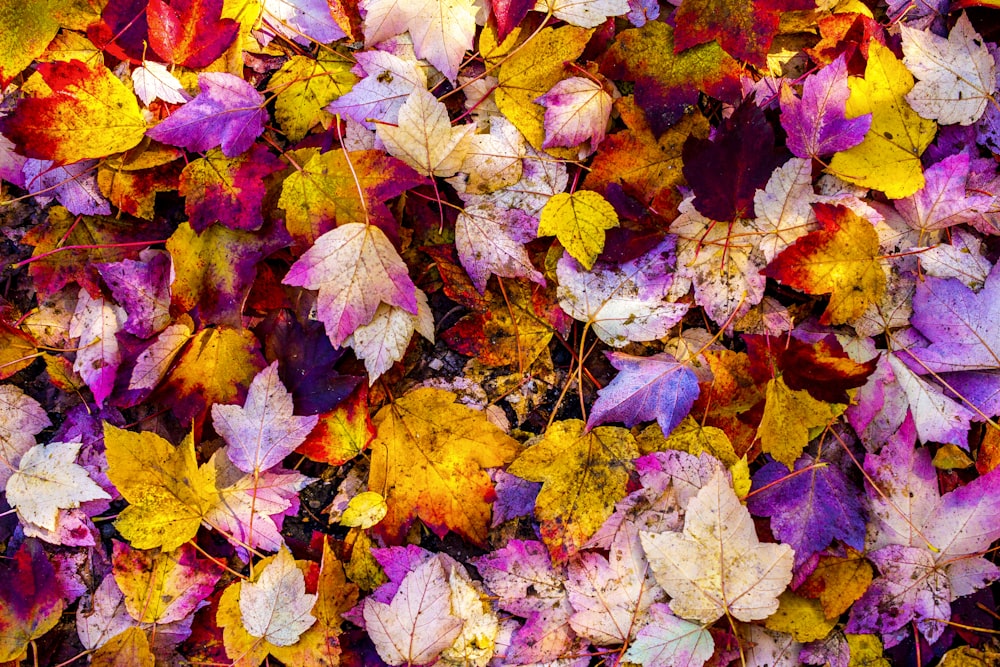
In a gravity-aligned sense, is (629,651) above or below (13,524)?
below

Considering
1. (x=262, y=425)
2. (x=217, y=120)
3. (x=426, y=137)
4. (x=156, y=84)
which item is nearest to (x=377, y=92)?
(x=426, y=137)

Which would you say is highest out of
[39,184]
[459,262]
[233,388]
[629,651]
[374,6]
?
[374,6]

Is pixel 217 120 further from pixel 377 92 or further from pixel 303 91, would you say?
pixel 377 92

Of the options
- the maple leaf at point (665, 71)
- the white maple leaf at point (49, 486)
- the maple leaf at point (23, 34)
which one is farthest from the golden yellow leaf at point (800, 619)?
the maple leaf at point (23, 34)

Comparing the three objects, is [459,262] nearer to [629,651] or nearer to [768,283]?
[768,283]

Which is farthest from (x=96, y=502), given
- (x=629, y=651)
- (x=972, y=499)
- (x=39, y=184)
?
(x=972, y=499)

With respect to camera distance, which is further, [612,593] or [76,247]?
[76,247]
